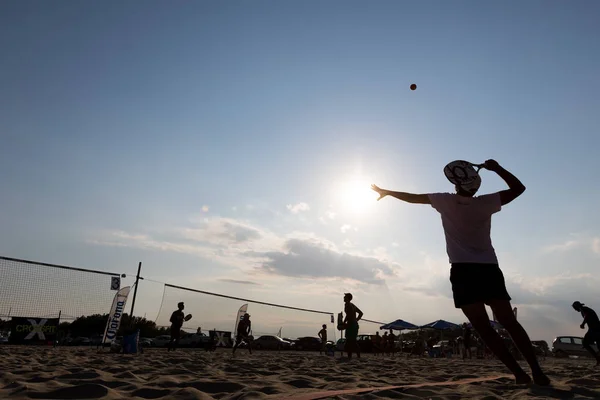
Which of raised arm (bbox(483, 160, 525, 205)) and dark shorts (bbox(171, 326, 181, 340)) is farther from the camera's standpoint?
dark shorts (bbox(171, 326, 181, 340))

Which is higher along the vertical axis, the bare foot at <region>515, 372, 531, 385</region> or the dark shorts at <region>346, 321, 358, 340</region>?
the dark shorts at <region>346, 321, 358, 340</region>

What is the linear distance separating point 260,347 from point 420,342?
1218 centimetres

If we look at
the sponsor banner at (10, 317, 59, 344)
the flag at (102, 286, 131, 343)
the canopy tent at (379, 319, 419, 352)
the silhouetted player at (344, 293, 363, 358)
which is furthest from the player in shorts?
the canopy tent at (379, 319, 419, 352)

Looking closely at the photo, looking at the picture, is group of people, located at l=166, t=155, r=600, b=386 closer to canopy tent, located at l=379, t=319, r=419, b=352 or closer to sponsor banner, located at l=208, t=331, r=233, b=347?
sponsor banner, located at l=208, t=331, r=233, b=347

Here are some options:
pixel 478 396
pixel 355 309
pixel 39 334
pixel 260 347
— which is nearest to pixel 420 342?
pixel 355 309

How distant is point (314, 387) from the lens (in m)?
3.14

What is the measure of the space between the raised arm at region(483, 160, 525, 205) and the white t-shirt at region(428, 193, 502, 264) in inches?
3.1

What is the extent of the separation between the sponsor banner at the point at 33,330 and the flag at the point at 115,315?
6.63 metres

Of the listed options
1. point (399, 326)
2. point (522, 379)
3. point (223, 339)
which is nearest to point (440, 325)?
point (399, 326)

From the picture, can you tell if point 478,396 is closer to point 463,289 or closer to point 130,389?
point 463,289

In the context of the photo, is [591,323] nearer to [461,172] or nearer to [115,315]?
[461,172]

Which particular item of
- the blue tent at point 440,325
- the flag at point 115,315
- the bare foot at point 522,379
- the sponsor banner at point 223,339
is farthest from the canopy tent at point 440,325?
the bare foot at point 522,379

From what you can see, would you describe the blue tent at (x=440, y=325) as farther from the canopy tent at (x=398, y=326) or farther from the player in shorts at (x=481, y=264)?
the player in shorts at (x=481, y=264)

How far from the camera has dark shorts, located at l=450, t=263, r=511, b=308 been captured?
10.6ft
